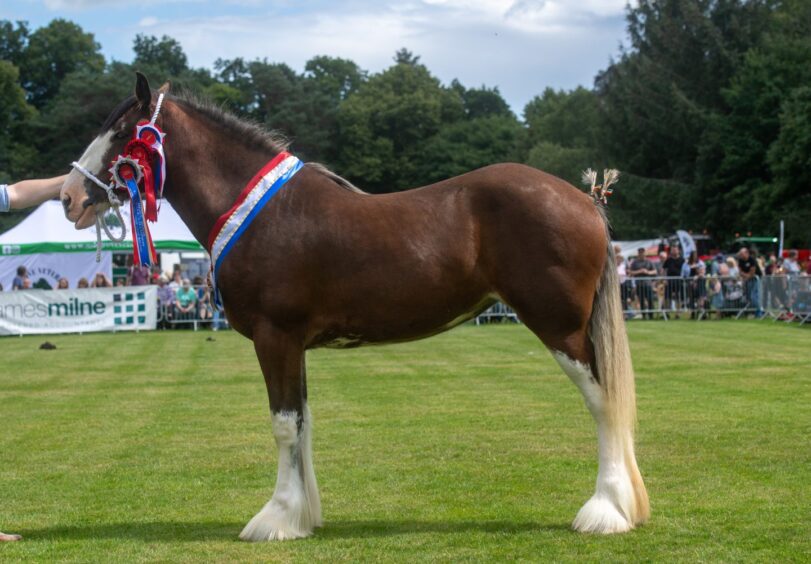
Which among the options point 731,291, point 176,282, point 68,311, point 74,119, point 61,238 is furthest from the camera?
point 74,119

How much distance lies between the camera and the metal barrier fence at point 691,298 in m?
30.5

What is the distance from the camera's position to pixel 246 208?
278 inches

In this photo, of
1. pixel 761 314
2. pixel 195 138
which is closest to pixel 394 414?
pixel 195 138

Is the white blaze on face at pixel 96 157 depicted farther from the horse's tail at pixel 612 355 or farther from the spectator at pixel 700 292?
the spectator at pixel 700 292

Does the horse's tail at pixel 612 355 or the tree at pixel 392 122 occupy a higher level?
the tree at pixel 392 122

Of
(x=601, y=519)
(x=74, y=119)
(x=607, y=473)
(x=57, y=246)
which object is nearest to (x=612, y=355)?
(x=607, y=473)

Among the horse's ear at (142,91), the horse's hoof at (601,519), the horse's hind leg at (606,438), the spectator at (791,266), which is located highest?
the horse's ear at (142,91)

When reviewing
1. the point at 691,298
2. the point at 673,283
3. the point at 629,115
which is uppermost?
the point at 629,115

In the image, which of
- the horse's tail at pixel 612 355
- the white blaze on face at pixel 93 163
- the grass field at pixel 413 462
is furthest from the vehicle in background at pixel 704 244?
the white blaze on face at pixel 93 163

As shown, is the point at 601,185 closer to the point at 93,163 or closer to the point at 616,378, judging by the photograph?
the point at 616,378

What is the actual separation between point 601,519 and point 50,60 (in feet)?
313

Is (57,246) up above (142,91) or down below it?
below

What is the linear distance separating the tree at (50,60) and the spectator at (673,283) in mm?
71390

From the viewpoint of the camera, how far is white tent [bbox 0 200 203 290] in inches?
1313
